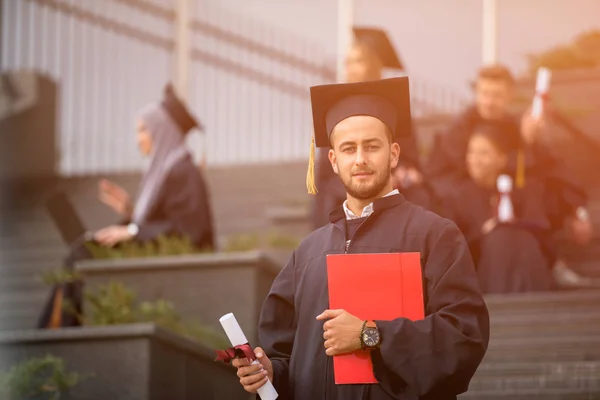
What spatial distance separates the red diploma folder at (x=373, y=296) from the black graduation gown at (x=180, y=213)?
5.42 m

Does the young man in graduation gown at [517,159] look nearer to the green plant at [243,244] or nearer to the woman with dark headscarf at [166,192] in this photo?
the green plant at [243,244]

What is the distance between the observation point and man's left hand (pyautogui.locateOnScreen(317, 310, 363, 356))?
468cm

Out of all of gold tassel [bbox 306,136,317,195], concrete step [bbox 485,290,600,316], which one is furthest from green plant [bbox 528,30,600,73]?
gold tassel [bbox 306,136,317,195]

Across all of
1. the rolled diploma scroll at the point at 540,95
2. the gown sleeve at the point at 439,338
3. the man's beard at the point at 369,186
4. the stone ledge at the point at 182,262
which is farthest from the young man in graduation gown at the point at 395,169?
the gown sleeve at the point at 439,338

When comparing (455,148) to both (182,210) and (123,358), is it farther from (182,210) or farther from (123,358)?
(123,358)

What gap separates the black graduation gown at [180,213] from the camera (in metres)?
10.2

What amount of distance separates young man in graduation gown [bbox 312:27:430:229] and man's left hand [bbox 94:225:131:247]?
4.80ft

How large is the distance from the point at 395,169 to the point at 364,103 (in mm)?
3881

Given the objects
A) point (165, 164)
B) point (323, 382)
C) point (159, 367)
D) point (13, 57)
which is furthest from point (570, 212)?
point (13, 57)

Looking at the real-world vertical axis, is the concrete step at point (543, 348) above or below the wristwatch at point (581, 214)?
below

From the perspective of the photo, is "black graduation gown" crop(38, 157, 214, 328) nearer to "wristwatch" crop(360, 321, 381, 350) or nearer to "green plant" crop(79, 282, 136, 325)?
"green plant" crop(79, 282, 136, 325)

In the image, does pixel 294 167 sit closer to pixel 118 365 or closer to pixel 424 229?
pixel 118 365

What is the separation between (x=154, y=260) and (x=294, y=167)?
4.30 metres

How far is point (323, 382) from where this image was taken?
15.9 feet
